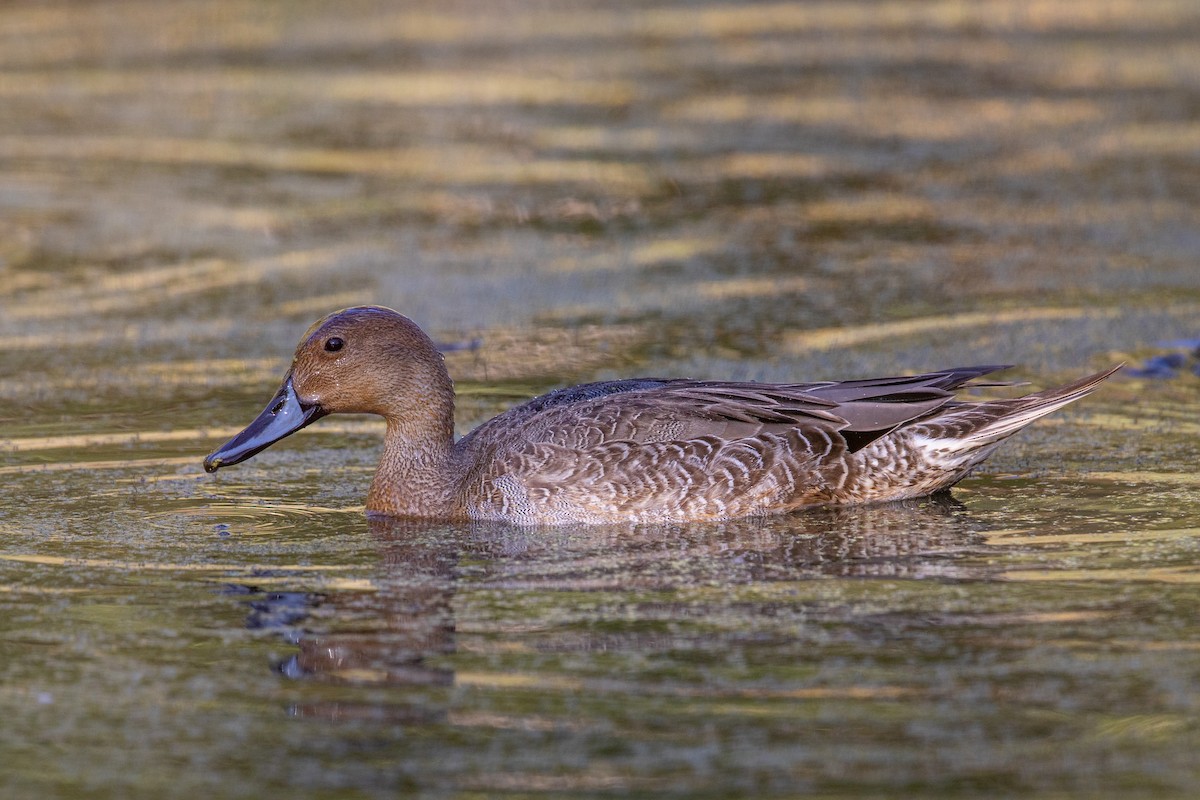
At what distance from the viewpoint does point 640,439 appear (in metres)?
7.61

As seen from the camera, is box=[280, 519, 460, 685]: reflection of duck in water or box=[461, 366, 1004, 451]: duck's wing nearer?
box=[280, 519, 460, 685]: reflection of duck in water

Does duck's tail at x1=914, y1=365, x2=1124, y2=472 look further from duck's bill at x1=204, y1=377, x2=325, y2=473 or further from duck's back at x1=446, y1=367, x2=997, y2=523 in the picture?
duck's bill at x1=204, y1=377, x2=325, y2=473

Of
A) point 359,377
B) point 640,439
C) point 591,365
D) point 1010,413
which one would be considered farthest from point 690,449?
point 591,365

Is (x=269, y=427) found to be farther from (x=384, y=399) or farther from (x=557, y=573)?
(x=557, y=573)

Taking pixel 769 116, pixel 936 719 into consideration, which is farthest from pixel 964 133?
pixel 936 719

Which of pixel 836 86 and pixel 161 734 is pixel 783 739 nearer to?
pixel 161 734

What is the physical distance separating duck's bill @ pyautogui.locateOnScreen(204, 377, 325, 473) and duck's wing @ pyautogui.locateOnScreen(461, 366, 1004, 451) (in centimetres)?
84

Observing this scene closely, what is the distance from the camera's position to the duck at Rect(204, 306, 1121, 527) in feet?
24.8

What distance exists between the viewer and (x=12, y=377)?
994 centimetres

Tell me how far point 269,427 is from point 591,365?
253cm

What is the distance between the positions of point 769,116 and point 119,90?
6.46 metres

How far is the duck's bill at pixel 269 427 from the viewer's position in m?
7.75

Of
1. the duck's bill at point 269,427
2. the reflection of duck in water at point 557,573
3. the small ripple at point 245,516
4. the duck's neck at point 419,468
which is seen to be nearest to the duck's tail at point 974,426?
the reflection of duck in water at point 557,573

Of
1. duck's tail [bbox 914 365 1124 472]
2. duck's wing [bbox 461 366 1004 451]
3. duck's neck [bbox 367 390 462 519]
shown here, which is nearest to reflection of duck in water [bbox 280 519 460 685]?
duck's neck [bbox 367 390 462 519]
